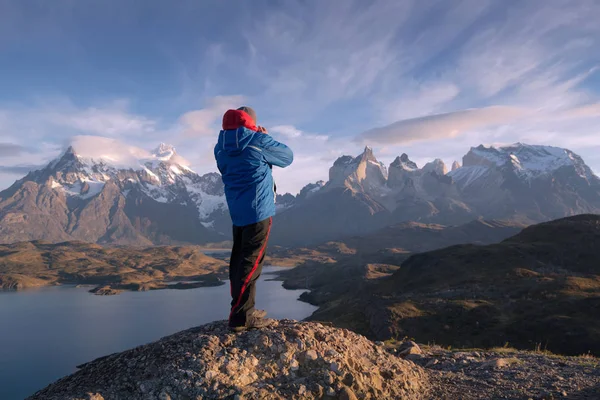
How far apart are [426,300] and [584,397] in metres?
56.1

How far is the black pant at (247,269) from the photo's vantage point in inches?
309

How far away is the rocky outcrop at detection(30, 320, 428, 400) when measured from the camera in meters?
6.64

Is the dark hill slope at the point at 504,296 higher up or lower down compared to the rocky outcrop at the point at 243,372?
lower down

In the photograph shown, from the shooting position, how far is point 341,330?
9516 mm

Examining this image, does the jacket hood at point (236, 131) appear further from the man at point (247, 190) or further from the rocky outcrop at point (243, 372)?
the rocky outcrop at point (243, 372)

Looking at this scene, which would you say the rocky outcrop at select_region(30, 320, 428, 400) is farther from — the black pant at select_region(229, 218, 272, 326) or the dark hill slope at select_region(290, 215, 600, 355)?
the dark hill slope at select_region(290, 215, 600, 355)

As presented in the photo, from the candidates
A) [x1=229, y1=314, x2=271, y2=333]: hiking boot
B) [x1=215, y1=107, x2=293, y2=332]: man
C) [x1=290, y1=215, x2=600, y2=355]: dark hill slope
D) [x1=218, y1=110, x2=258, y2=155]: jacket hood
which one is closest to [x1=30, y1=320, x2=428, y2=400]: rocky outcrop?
[x1=229, y1=314, x2=271, y2=333]: hiking boot

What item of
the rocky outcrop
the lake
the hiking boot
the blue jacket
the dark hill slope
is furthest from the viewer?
the lake

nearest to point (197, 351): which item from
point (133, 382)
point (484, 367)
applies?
point (133, 382)

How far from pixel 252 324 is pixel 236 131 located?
395cm

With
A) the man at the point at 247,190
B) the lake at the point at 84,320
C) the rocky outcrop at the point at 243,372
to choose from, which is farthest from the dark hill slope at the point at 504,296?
the man at the point at 247,190

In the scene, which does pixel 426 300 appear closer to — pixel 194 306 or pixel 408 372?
pixel 408 372

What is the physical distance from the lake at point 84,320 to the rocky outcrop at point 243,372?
213 feet

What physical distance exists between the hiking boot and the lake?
2590 inches
